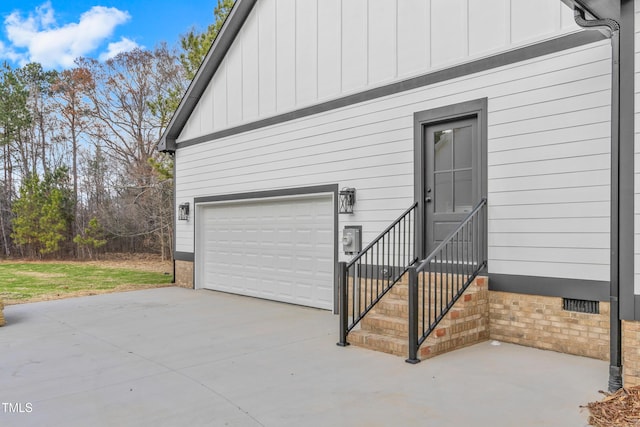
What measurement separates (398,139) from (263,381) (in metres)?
3.91

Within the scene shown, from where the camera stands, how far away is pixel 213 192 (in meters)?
10.1

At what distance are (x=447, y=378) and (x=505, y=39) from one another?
394cm

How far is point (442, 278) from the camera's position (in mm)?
5328

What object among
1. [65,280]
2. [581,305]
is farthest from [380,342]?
[65,280]

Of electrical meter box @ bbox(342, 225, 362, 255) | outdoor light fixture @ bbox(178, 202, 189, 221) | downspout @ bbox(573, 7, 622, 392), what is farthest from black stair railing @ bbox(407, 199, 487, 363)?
outdoor light fixture @ bbox(178, 202, 189, 221)

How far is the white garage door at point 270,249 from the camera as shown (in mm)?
7969

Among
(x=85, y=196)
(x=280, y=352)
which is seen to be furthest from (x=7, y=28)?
(x=280, y=352)

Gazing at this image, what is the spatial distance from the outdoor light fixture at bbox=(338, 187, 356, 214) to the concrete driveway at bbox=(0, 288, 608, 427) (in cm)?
182

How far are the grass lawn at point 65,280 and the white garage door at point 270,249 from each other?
204cm

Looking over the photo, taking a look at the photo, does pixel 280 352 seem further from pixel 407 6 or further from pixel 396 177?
pixel 407 6

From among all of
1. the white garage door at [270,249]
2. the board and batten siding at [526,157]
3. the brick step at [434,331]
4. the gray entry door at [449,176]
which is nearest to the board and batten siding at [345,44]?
the board and batten siding at [526,157]

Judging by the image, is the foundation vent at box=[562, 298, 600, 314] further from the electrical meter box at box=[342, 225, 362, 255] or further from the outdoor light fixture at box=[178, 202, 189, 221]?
the outdoor light fixture at box=[178, 202, 189, 221]

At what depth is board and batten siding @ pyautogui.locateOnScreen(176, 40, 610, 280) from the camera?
15.9ft

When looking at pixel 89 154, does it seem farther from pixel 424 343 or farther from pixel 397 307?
pixel 424 343
